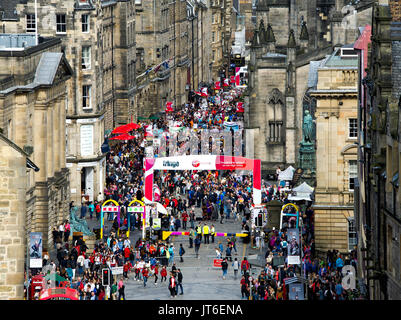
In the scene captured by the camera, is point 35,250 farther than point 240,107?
No

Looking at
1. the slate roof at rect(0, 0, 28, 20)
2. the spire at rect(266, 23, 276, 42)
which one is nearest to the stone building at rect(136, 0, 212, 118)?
the spire at rect(266, 23, 276, 42)

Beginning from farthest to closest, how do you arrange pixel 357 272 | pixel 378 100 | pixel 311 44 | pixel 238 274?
1. pixel 311 44
2. pixel 238 274
3. pixel 357 272
4. pixel 378 100

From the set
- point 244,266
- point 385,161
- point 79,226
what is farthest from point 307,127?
point 385,161

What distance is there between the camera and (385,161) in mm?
40344

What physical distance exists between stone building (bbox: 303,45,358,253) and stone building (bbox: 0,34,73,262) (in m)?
13.6

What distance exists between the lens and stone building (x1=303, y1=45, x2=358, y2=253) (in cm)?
6425

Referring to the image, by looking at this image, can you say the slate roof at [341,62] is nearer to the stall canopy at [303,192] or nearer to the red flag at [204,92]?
the stall canopy at [303,192]

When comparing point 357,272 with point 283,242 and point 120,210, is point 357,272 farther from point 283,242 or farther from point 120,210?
point 120,210

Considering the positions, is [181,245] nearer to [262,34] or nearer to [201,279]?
[201,279]

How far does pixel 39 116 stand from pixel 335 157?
52.0 feet
